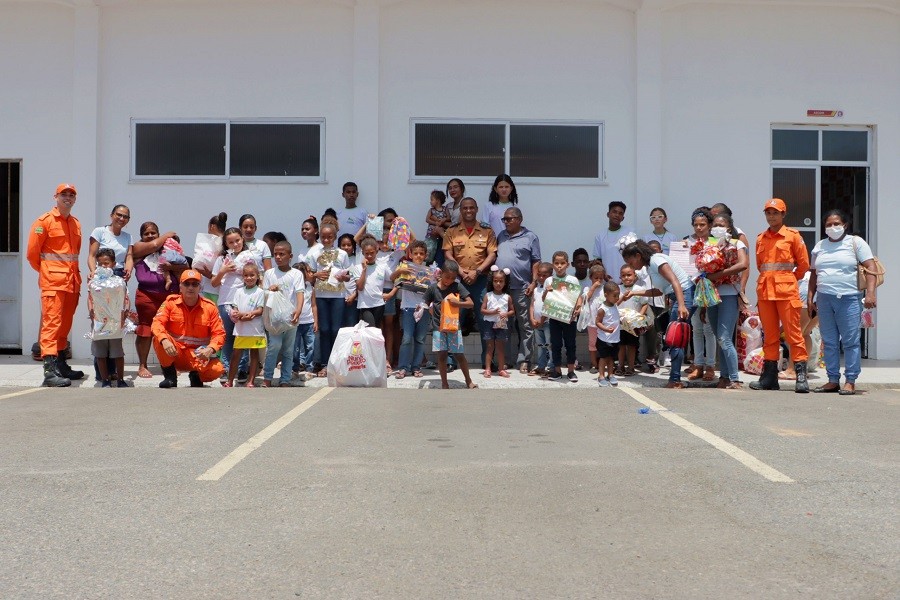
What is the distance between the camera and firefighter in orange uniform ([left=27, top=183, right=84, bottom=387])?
1170cm

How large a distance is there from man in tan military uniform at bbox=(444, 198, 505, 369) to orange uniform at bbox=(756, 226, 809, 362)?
3375 mm

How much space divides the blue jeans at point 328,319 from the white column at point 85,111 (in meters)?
3.61

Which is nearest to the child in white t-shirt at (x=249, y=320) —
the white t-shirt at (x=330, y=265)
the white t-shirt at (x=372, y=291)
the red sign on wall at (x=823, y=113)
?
the white t-shirt at (x=330, y=265)

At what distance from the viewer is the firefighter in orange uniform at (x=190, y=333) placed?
11.2 m

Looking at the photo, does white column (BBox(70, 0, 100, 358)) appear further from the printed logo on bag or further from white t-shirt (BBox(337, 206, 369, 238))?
the printed logo on bag

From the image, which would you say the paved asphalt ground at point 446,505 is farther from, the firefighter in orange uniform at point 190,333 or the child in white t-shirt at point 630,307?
the child in white t-shirt at point 630,307

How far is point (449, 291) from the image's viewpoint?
12.0 metres

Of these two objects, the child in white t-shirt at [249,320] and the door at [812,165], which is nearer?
the child in white t-shirt at [249,320]

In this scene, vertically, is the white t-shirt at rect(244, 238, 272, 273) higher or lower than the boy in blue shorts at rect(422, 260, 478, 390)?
higher

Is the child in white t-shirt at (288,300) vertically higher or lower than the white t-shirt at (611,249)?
lower

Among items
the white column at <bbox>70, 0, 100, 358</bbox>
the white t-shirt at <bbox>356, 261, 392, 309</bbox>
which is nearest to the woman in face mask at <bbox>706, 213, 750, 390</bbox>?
the white t-shirt at <bbox>356, 261, 392, 309</bbox>

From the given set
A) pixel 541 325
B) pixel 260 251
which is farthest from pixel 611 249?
pixel 260 251

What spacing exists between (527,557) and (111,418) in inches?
203

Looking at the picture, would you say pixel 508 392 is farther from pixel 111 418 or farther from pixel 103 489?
pixel 103 489
